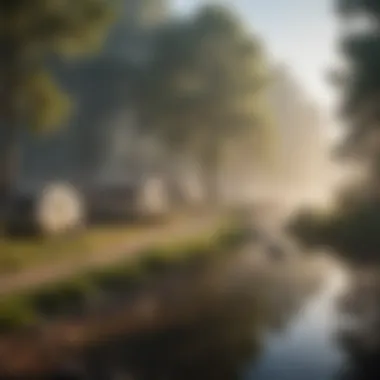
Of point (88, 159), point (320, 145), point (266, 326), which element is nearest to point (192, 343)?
point (266, 326)

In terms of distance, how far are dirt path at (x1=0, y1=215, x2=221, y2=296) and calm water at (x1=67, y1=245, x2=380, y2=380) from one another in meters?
0.13

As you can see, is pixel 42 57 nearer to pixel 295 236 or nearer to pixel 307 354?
→ pixel 295 236

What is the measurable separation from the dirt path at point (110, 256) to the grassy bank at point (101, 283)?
0.02 m

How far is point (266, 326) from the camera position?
1.79 metres

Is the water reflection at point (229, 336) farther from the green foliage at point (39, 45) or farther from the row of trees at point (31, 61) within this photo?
the green foliage at point (39, 45)

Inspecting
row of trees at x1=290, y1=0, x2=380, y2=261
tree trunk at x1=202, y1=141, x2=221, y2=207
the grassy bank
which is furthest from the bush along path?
row of trees at x1=290, y1=0, x2=380, y2=261

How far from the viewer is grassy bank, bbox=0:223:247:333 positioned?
5.28 feet

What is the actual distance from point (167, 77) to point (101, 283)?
644mm

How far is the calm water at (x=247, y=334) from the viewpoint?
1643 millimetres

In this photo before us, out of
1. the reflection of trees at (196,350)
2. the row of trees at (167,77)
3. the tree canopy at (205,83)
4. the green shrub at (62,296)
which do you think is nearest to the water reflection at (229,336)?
the reflection of trees at (196,350)

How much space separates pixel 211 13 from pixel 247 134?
385 millimetres

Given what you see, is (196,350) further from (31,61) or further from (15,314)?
(31,61)

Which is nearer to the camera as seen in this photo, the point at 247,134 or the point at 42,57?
the point at 42,57

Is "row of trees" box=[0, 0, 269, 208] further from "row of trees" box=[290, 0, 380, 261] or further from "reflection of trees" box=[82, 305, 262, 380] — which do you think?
"reflection of trees" box=[82, 305, 262, 380]
